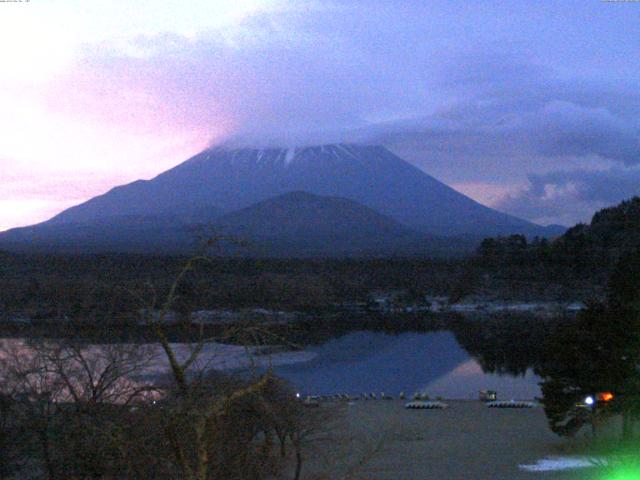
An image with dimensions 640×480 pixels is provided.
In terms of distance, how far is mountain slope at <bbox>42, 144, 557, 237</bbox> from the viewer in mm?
125875

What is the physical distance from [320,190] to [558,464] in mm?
126080

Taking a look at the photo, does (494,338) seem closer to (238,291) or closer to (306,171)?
(238,291)

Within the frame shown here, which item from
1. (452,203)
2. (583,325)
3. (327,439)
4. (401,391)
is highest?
(452,203)

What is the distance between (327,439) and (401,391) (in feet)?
46.9

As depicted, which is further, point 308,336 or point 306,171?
point 306,171

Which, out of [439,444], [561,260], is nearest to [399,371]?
[439,444]

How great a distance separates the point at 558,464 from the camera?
14.2 meters

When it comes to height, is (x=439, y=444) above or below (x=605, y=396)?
below

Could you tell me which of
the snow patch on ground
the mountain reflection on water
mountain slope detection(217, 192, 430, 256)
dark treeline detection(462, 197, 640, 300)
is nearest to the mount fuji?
mountain slope detection(217, 192, 430, 256)

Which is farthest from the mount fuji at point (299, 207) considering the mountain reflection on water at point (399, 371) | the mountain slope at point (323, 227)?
the mountain reflection on water at point (399, 371)

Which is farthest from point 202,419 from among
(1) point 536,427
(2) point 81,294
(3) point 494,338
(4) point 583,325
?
(3) point 494,338

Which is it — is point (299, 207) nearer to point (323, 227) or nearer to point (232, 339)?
point (323, 227)

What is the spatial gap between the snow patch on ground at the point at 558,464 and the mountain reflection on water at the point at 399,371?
8892mm

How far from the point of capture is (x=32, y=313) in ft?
89.1
